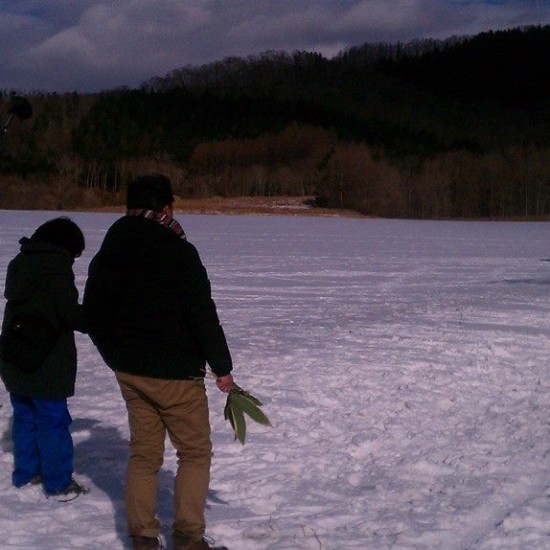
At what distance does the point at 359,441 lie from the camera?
6410mm

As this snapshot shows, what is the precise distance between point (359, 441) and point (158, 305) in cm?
285

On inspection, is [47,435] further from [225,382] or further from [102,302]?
[225,382]

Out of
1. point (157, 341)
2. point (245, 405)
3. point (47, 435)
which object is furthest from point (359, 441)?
point (157, 341)

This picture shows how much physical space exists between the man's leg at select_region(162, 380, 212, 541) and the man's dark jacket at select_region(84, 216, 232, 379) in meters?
0.17

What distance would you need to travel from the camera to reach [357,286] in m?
18.0

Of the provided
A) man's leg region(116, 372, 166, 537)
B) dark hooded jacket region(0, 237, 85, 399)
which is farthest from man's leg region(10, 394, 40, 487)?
man's leg region(116, 372, 166, 537)

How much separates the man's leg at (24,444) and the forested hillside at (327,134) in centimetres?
8350

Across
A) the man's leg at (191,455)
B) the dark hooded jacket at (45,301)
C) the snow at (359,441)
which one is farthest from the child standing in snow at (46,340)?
the man's leg at (191,455)

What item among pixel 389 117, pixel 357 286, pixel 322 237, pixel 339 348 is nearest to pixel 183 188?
A: pixel 389 117

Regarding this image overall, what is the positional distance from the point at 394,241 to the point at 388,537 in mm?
31401

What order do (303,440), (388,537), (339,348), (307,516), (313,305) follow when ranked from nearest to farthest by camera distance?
(388,537) → (307,516) → (303,440) → (339,348) → (313,305)

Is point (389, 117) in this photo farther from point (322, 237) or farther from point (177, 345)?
point (177, 345)

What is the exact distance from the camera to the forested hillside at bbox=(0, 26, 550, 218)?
99.4m

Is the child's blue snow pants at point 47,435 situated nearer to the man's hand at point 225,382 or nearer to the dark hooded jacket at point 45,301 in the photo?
the dark hooded jacket at point 45,301
